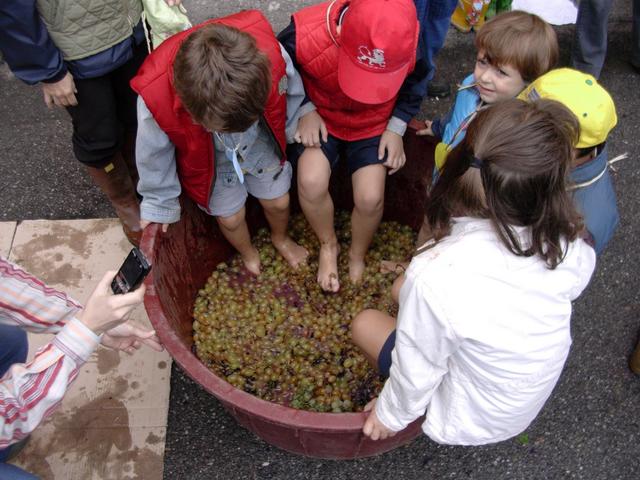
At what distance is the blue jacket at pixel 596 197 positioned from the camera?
182 centimetres

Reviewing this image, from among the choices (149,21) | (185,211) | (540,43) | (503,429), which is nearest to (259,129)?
(185,211)

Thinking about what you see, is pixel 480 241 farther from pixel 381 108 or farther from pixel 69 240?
pixel 69 240

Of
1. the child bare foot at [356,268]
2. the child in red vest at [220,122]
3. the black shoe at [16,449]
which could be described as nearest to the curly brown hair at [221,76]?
the child in red vest at [220,122]

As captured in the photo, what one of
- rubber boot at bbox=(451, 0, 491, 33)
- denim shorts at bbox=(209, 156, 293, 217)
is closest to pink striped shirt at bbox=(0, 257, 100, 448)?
denim shorts at bbox=(209, 156, 293, 217)

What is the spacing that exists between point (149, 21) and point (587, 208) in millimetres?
1672

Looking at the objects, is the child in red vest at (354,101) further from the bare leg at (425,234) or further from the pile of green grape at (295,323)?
the bare leg at (425,234)

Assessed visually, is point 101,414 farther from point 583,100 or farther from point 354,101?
point 583,100

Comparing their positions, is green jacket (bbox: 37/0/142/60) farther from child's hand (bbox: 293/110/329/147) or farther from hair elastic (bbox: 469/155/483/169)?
hair elastic (bbox: 469/155/483/169)

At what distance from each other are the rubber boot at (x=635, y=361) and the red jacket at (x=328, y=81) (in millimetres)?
1384

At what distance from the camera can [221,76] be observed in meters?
1.64

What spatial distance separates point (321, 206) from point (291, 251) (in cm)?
35

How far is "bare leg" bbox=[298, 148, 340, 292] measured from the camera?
2309mm

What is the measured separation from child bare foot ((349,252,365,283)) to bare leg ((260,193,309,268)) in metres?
0.21

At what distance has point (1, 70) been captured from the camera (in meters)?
3.60
